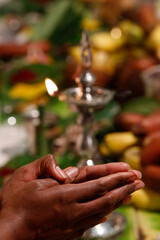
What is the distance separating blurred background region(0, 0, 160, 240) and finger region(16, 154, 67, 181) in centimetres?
Answer: 15

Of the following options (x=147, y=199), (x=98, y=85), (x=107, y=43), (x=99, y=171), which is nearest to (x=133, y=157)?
(x=147, y=199)

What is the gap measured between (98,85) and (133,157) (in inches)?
21.6

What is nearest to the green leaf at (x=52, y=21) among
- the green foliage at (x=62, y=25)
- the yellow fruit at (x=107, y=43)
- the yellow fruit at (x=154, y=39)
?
the green foliage at (x=62, y=25)

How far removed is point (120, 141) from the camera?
849mm

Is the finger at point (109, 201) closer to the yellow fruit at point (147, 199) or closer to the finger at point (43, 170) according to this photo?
the finger at point (43, 170)

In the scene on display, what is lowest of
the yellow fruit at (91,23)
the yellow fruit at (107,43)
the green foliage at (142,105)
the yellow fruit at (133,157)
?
the yellow fruit at (133,157)

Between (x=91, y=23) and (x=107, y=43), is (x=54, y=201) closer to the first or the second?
(x=107, y=43)

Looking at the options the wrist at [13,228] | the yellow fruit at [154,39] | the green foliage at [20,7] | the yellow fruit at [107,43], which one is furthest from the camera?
the green foliage at [20,7]

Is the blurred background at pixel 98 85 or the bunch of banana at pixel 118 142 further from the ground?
the blurred background at pixel 98 85

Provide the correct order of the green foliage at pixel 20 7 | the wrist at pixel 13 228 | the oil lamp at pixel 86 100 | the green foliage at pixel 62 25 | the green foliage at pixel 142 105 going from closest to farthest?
the wrist at pixel 13 228
the oil lamp at pixel 86 100
the green foliage at pixel 142 105
the green foliage at pixel 62 25
the green foliage at pixel 20 7

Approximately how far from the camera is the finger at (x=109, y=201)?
42 centimetres

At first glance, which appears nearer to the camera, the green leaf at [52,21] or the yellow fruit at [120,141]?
the yellow fruit at [120,141]

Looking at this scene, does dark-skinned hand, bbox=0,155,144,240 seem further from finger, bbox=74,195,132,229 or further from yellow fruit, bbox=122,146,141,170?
yellow fruit, bbox=122,146,141,170

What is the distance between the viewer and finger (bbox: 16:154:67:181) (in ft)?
1.45
